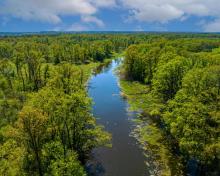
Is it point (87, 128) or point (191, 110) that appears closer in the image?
point (191, 110)

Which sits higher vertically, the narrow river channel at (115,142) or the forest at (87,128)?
the forest at (87,128)

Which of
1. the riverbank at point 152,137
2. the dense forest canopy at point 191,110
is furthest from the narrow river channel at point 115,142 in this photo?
the dense forest canopy at point 191,110

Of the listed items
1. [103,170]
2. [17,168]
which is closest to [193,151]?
[103,170]

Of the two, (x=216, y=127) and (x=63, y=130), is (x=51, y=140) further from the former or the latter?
(x=216, y=127)

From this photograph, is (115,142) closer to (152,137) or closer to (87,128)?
(87,128)

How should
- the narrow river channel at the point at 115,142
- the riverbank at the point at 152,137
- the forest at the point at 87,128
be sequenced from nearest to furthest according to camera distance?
the forest at the point at 87,128 < the riverbank at the point at 152,137 < the narrow river channel at the point at 115,142

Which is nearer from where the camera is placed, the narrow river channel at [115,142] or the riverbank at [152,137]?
the riverbank at [152,137]

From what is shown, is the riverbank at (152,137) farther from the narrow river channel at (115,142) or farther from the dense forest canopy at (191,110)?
the narrow river channel at (115,142)

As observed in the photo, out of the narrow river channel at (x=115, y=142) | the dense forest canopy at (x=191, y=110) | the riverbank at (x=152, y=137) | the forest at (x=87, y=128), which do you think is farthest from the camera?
the narrow river channel at (x=115, y=142)

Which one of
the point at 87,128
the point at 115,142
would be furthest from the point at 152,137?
the point at 87,128
